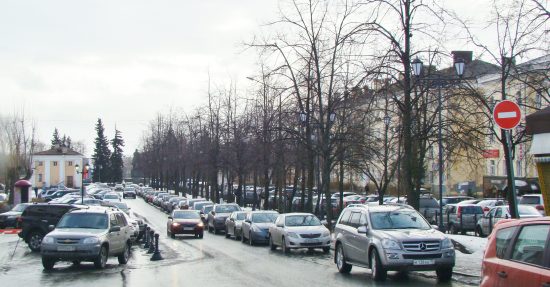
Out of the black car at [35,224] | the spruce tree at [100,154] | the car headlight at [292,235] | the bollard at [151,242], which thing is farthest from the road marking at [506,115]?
the spruce tree at [100,154]

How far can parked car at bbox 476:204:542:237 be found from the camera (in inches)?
1117

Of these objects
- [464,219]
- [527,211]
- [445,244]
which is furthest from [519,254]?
[464,219]

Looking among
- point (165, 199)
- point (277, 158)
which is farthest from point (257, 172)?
point (165, 199)

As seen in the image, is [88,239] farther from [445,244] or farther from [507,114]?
[507,114]

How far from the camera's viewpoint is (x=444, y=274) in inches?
599

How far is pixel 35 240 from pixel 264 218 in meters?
A: 10.2

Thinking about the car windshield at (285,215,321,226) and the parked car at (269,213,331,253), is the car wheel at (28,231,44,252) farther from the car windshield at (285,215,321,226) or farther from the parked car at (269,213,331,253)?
the car windshield at (285,215,321,226)

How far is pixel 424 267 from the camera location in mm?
14781

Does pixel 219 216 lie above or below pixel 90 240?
below

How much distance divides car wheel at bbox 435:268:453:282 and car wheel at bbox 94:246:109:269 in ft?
30.6

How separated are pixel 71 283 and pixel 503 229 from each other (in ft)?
35.8

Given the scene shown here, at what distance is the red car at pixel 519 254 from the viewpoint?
6906 millimetres

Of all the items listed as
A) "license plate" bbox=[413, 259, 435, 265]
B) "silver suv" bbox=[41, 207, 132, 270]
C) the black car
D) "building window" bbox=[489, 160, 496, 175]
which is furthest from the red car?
"building window" bbox=[489, 160, 496, 175]

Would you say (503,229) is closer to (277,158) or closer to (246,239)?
(246,239)
